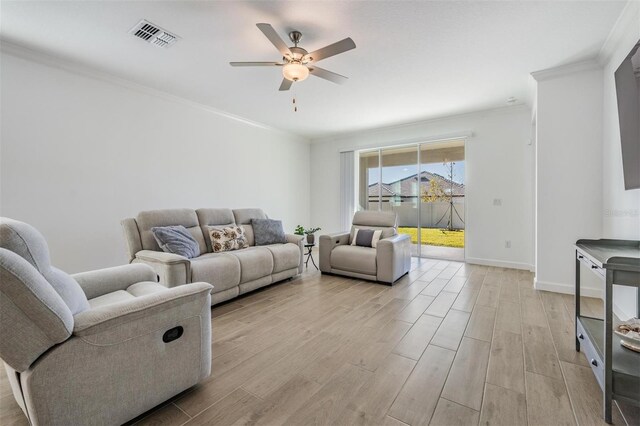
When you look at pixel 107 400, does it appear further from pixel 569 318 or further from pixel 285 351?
pixel 569 318

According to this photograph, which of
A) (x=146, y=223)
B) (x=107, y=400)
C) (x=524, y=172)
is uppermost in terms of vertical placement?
(x=524, y=172)

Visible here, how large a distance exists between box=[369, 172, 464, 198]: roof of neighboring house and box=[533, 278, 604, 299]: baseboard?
207 centimetres

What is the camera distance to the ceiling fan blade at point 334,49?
206 cm

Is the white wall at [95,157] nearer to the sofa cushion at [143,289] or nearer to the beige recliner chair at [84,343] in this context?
the sofa cushion at [143,289]

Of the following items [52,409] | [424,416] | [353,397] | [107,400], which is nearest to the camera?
[52,409]

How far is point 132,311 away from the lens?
1275 millimetres

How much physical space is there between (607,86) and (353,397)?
12.7 feet

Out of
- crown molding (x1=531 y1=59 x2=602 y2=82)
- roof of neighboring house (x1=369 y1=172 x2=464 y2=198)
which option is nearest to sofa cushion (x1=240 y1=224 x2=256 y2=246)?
roof of neighboring house (x1=369 y1=172 x2=464 y2=198)

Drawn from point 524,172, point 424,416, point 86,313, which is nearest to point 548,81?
point 524,172

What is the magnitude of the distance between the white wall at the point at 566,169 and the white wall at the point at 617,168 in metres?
0.10

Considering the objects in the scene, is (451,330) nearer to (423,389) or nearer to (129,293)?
(423,389)

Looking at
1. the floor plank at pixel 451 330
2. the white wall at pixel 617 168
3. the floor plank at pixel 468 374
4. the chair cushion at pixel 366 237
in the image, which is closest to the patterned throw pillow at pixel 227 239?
the chair cushion at pixel 366 237

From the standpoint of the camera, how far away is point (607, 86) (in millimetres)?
2811

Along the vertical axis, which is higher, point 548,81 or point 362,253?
point 548,81
